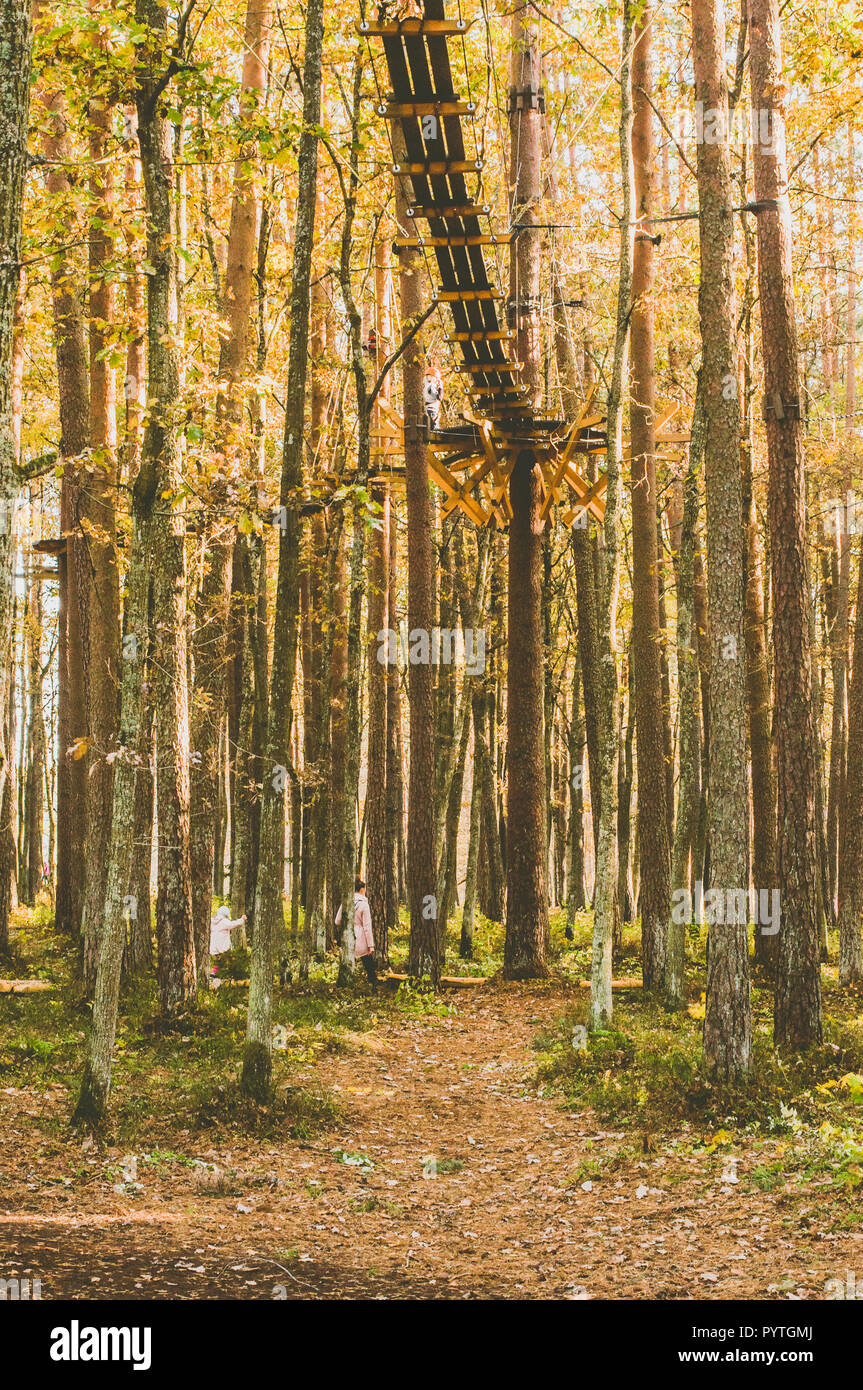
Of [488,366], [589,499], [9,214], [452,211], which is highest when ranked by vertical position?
[452,211]

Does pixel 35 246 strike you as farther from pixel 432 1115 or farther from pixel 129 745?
pixel 432 1115

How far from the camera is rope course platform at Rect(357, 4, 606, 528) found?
9562 mm

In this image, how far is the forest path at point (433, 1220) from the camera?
5762mm

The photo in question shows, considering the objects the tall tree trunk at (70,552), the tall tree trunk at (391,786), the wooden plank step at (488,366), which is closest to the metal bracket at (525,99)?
the wooden plank step at (488,366)

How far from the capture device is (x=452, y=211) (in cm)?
1084

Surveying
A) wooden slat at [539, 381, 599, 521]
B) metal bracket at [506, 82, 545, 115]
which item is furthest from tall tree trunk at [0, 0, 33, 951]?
metal bracket at [506, 82, 545, 115]

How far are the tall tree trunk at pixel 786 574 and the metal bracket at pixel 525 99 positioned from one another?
5018 mm

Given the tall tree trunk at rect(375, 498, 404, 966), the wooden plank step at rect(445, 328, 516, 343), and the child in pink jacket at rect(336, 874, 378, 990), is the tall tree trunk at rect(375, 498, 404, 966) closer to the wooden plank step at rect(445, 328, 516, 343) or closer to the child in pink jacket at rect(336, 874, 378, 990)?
the child in pink jacket at rect(336, 874, 378, 990)

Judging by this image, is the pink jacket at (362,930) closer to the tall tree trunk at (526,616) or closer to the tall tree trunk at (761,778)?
the tall tree trunk at (526,616)

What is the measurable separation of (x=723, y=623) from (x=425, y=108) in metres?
5.45

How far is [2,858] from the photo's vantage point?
1518 cm

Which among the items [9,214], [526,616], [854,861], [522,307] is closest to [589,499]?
[526,616]

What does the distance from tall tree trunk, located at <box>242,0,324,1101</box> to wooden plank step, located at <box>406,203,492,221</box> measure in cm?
176

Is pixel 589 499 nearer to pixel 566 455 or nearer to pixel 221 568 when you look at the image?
pixel 566 455
